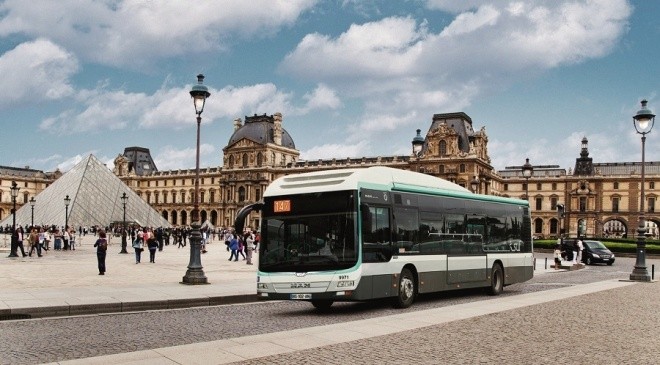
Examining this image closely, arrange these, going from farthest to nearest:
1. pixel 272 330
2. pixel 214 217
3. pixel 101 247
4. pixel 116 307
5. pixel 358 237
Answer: pixel 214 217
pixel 101 247
pixel 116 307
pixel 358 237
pixel 272 330

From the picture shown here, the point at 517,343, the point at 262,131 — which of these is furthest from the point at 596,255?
the point at 262,131

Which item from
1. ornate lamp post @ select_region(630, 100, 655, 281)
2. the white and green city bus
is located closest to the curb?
the white and green city bus

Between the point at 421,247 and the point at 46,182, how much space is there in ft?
451

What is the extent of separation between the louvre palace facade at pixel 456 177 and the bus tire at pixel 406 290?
7588 cm

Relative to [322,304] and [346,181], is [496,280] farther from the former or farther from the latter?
[346,181]

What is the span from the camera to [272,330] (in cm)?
1023

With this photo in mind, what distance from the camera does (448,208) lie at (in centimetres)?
1508

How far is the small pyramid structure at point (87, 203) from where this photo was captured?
2179 inches

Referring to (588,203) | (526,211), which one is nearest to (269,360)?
(526,211)

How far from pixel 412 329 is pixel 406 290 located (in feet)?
11.6

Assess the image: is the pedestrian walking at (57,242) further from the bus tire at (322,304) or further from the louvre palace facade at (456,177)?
the louvre palace facade at (456,177)

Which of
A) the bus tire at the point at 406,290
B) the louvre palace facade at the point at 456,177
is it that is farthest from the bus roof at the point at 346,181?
the louvre palace facade at the point at 456,177

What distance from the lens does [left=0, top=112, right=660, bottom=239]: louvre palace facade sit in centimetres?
9256

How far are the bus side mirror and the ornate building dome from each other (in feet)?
318
